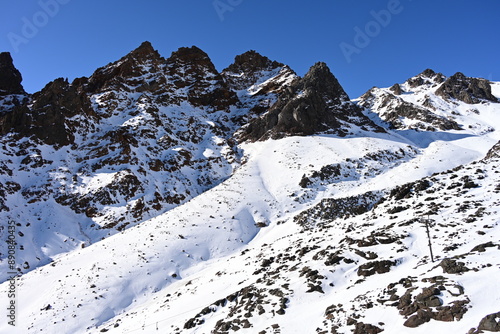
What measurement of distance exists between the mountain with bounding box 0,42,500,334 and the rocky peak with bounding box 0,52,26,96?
0.46m

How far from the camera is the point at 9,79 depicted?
8244 centimetres

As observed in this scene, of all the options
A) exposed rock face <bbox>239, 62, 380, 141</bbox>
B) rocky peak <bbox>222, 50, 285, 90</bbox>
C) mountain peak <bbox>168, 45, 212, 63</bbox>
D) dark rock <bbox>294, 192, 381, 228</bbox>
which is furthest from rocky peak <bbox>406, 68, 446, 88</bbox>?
dark rock <bbox>294, 192, 381, 228</bbox>

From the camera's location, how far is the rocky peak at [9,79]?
81.1m

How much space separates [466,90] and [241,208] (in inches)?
4413

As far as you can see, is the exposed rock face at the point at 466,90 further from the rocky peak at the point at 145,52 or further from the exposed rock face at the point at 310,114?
the rocky peak at the point at 145,52

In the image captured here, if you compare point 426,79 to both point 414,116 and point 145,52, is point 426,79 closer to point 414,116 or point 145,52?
point 414,116

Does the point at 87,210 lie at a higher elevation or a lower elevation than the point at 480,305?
higher

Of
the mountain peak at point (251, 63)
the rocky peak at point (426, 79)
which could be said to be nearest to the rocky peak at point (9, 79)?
the mountain peak at point (251, 63)

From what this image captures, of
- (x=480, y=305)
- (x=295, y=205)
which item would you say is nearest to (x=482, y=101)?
(x=295, y=205)

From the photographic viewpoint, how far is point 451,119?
93.0 meters

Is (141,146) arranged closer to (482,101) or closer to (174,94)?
(174,94)

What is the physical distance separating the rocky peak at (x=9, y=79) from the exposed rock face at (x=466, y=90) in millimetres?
140618

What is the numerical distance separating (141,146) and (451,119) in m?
90.1

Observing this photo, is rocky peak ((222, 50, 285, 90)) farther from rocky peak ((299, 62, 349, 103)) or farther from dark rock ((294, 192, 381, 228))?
dark rock ((294, 192, 381, 228))
